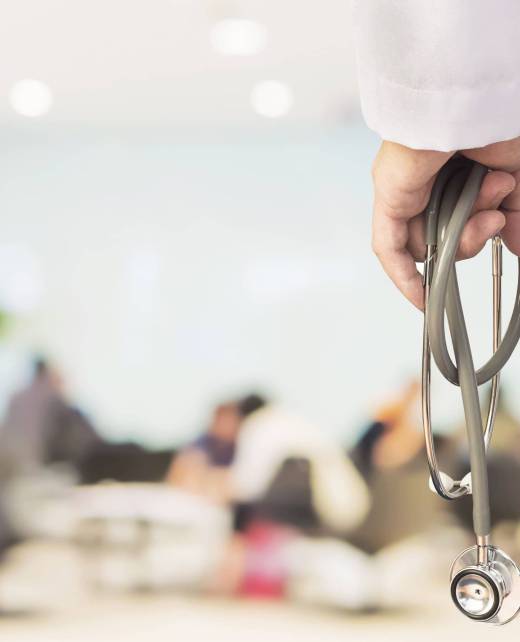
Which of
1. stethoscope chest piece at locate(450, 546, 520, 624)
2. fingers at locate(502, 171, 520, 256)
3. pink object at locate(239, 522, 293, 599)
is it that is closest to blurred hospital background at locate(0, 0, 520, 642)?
pink object at locate(239, 522, 293, 599)

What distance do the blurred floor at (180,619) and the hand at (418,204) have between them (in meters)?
3.33

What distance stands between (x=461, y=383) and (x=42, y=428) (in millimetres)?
4553

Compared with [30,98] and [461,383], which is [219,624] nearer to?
[30,98]

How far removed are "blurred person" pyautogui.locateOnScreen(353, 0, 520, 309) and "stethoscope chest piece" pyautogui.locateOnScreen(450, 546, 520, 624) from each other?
0.20m

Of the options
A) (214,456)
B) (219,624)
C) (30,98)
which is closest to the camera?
(219,624)

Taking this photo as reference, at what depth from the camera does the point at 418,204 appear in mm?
573

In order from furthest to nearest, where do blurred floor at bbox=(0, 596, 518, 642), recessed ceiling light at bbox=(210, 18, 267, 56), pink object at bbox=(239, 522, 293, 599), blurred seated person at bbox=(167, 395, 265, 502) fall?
blurred seated person at bbox=(167, 395, 265, 502), pink object at bbox=(239, 522, 293, 599), blurred floor at bbox=(0, 596, 518, 642), recessed ceiling light at bbox=(210, 18, 267, 56)

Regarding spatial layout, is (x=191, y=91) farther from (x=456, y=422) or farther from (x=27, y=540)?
(x=27, y=540)

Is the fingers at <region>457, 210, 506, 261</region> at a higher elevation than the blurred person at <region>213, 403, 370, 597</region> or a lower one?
lower

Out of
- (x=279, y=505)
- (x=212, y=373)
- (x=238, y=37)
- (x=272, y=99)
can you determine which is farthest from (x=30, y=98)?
(x=279, y=505)

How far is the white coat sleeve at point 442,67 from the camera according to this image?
0.50m

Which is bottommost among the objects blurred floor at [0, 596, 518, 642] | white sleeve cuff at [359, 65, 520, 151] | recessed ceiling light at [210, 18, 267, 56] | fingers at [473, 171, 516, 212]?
fingers at [473, 171, 516, 212]

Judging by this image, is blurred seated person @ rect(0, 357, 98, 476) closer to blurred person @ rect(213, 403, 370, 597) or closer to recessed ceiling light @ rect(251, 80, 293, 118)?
blurred person @ rect(213, 403, 370, 597)

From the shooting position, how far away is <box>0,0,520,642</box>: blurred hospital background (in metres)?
4.16
